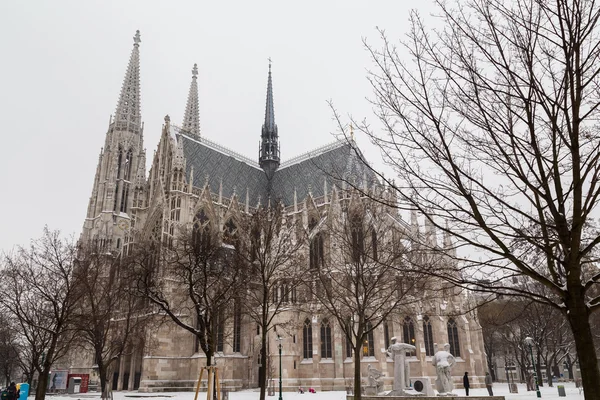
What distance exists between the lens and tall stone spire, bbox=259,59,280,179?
58.1 metres

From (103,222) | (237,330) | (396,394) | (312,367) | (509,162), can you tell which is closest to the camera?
(509,162)

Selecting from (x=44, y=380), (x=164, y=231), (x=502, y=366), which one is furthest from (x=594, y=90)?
(x=502, y=366)

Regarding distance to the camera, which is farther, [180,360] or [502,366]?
[502,366]

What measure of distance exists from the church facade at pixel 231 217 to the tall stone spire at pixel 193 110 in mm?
217

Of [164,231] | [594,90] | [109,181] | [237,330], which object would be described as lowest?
[237,330]

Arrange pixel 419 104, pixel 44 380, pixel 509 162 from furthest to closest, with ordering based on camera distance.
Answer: pixel 44 380 → pixel 419 104 → pixel 509 162

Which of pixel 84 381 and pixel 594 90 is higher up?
pixel 594 90

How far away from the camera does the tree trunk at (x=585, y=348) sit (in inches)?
235

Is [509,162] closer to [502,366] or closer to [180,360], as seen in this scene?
[180,360]

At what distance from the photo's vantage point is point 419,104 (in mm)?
7516

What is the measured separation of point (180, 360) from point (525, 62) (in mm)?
33229

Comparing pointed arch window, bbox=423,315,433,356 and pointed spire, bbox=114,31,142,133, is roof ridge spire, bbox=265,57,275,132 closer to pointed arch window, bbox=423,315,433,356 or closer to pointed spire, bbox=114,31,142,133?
pointed spire, bbox=114,31,142,133

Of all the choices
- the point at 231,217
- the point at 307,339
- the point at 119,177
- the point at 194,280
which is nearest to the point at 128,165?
the point at 119,177

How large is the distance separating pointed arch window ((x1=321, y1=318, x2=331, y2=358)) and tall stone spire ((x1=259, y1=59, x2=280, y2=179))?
25.9 meters
